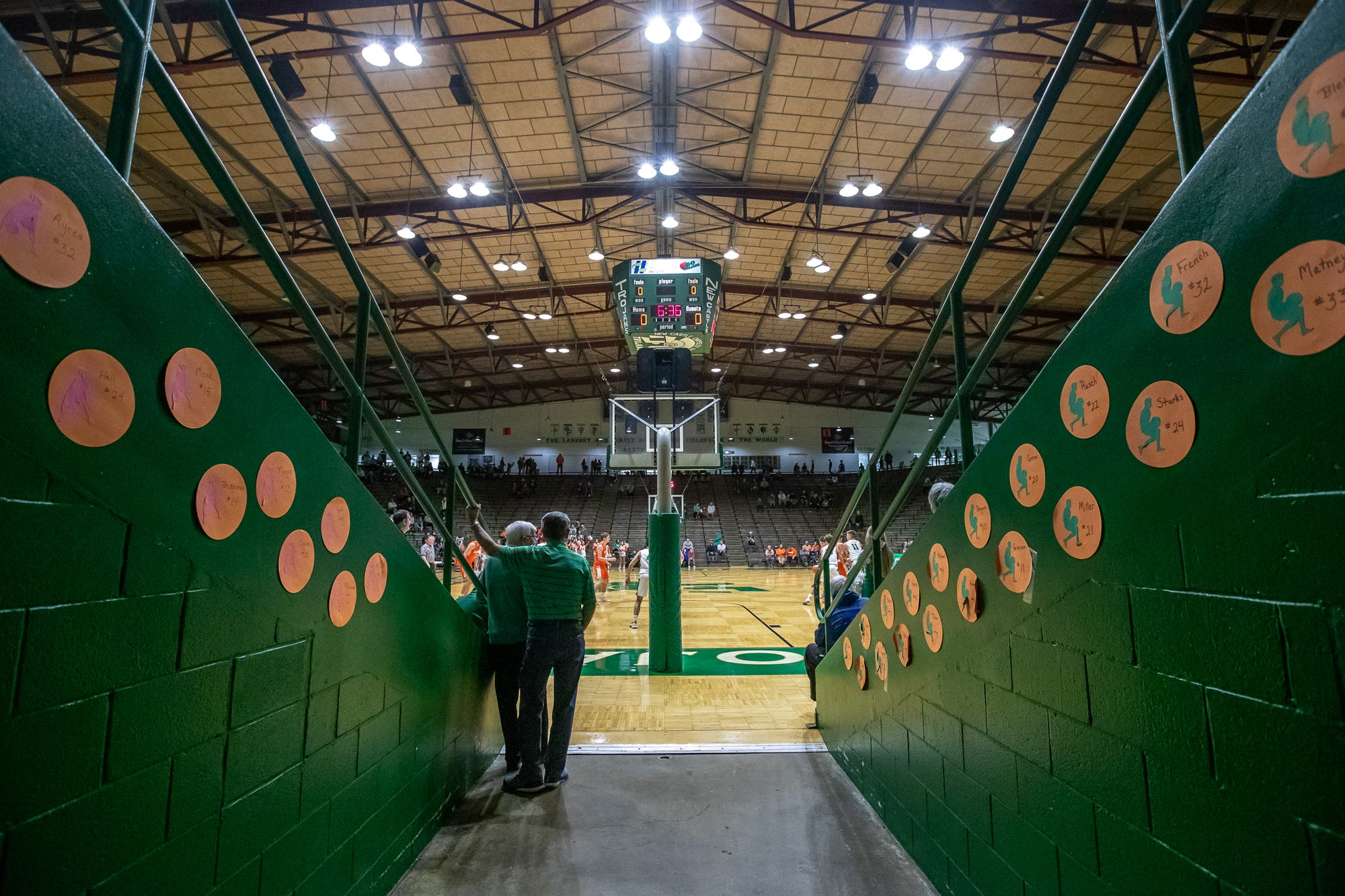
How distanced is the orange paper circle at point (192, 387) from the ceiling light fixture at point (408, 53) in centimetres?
645

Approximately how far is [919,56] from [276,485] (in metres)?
7.41

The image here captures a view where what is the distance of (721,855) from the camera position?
7.54 ft

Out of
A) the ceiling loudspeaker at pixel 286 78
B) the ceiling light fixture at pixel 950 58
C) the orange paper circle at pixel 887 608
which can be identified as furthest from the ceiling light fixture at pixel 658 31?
the orange paper circle at pixel 887 608

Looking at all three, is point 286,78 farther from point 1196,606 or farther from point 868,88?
point 1196,606

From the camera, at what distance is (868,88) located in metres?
7.55

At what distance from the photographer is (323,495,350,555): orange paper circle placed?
175 cm

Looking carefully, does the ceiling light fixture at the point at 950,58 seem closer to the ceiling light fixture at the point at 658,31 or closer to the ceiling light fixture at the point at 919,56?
the ceiling light fixture at the point at 919,56

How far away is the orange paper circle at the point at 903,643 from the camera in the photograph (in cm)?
238

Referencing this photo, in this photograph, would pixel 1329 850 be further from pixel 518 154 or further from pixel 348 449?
pixel 518 154

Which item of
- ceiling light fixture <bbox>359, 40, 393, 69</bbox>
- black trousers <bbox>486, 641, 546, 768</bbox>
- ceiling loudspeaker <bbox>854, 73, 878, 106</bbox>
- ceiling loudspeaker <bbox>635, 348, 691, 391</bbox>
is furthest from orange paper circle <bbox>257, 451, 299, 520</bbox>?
ceiling loudspeaker <bbox>854, 73, 878, 106</bbox>

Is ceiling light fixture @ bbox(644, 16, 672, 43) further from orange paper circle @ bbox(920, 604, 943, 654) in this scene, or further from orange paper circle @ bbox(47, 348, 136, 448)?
orange paper circle @ bbox(47, 348, 136, 448)

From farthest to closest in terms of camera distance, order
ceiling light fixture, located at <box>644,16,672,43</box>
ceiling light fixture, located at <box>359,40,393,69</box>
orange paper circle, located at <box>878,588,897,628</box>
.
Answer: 1. ceiling light fixture, located at <box>359,40,393,69</box>
2. ceiling light fixture, located at <box>644,16,672,43</box>
3. orange paper circle, located at <box>878,588,897,628</box>

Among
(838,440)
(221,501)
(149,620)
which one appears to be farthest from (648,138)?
(838,440)

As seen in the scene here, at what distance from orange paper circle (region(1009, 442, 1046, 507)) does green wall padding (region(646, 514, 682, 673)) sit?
3.88 meters
